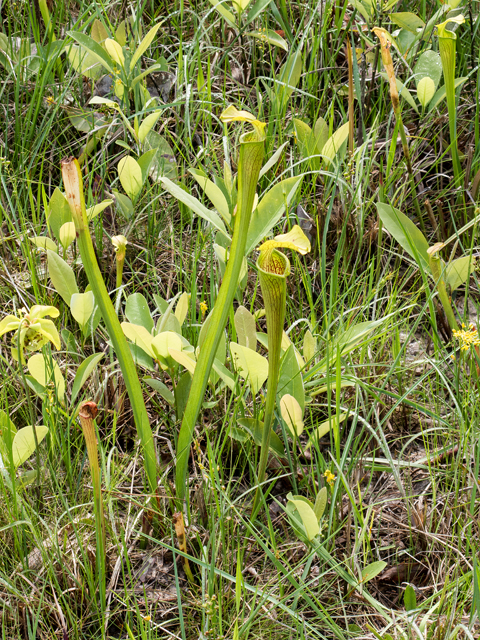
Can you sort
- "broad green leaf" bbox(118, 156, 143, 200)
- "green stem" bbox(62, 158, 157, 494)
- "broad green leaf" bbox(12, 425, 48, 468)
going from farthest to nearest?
"broad green leaf" bbox(118, 156, 143, 200) < "broad green leaf" bbox(12, 425, 48, 468) < "green stem" bbox(62, 158, 157, 494)

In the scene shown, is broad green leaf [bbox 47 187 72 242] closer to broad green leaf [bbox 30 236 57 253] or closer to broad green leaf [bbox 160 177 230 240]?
broad green leaf [bbox 30 236 57 253]

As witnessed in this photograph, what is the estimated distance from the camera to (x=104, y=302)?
42.8 inches

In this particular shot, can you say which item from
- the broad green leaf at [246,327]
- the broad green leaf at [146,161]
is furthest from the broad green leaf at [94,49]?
the broad green leaf at [246,327]

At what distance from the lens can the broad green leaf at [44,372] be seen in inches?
56.1

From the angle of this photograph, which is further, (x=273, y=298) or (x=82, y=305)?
(x=82, y=305)

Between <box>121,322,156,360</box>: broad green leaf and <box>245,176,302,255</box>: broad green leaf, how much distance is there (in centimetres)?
37

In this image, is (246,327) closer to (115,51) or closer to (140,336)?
(140,336)

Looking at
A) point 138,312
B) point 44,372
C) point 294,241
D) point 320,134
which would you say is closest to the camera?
point 294,241

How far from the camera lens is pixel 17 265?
1.99m

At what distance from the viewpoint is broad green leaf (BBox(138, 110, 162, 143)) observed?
200 centimetres

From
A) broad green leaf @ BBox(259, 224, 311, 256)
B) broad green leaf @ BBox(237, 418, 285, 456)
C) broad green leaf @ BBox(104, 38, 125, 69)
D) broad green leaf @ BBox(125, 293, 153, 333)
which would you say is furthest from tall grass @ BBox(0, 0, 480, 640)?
broad green leaf @ BBox(259, 224, 311, 256)

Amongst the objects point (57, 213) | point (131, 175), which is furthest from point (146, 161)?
point (57, 213)

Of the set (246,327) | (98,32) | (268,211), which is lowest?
(246,327)

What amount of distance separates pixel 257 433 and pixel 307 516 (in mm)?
273
